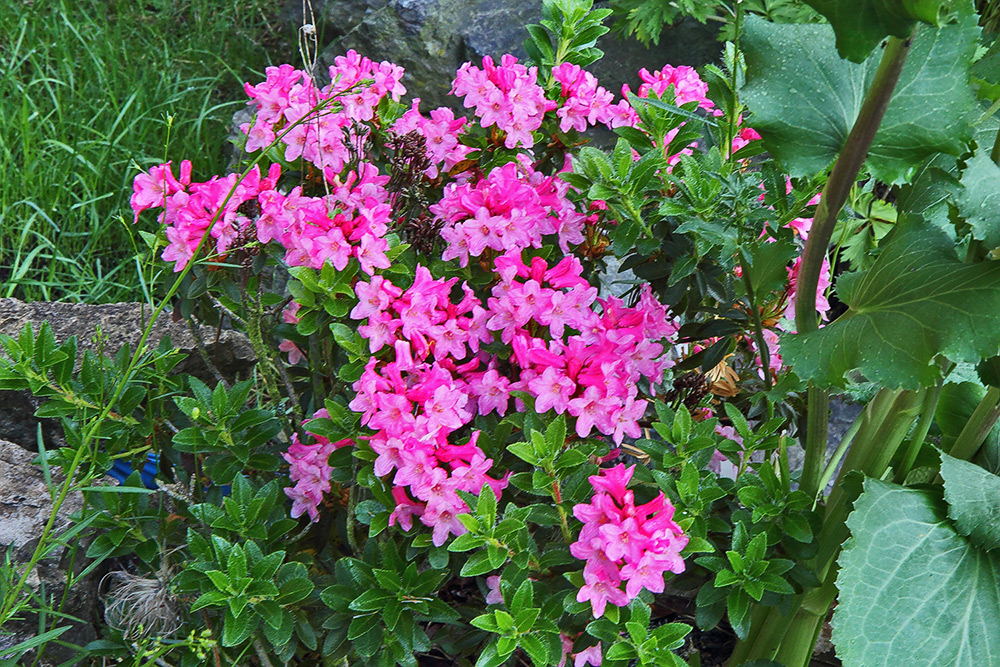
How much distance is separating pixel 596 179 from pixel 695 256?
20cm

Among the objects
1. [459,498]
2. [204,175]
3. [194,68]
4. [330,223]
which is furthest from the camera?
[194,68]

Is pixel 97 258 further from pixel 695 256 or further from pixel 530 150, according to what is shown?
pixel 695 256

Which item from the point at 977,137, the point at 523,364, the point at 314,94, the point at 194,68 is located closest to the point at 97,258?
the point at 194,68

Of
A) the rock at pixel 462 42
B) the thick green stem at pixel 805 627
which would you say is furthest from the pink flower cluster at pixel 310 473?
the rock at pixel 462 42

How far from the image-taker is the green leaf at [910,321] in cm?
102

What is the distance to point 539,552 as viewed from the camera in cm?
144

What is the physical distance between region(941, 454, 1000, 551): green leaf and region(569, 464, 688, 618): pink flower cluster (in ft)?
1.22

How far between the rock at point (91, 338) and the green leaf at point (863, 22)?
4.93 ft

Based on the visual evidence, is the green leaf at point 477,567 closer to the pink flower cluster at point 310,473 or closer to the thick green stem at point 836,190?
the pink flower cluster at point 310,473

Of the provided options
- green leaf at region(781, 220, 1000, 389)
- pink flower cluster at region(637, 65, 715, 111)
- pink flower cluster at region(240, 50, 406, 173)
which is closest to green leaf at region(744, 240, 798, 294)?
green leaf at region(781, 220, 1000, 389)

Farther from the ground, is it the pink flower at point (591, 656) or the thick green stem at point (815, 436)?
the thick green stem at point (815, 436)

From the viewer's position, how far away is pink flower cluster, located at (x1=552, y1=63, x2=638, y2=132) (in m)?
1.55

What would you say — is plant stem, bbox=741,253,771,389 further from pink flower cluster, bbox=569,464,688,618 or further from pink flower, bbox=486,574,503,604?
pink flower, bbox=486,574,503,604

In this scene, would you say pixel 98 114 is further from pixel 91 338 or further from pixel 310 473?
pixel 310 473
